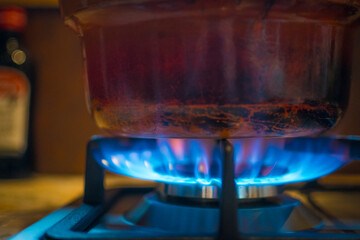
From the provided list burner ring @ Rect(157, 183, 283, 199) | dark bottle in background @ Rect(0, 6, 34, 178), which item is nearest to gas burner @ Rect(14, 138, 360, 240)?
burner ring @ Rect(157, 183, 283, 199)

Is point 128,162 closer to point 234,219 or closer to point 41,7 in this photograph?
point 234,219

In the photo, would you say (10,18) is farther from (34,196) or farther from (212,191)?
(212,191)

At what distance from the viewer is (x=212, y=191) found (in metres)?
0.44

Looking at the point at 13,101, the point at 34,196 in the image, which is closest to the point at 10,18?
the point at 13,101

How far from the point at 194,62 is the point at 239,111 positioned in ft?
0.21

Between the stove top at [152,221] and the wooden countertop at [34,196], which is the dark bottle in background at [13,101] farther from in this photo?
the stove top at [152,221]

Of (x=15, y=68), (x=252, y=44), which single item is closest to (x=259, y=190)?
(x=252, y=44)

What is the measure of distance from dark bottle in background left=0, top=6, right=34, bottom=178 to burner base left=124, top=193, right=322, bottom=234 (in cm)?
38

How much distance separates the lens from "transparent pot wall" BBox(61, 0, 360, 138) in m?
0.37

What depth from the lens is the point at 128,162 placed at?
49 cm

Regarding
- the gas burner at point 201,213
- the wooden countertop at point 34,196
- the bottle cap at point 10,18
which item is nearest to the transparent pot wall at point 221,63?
the gas burner at point 201,213

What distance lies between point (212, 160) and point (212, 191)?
0.18ft

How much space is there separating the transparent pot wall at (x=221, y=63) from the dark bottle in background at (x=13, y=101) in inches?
14.9

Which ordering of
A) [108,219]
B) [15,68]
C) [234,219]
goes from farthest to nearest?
[15,68] → [108,219] → [234,219]
